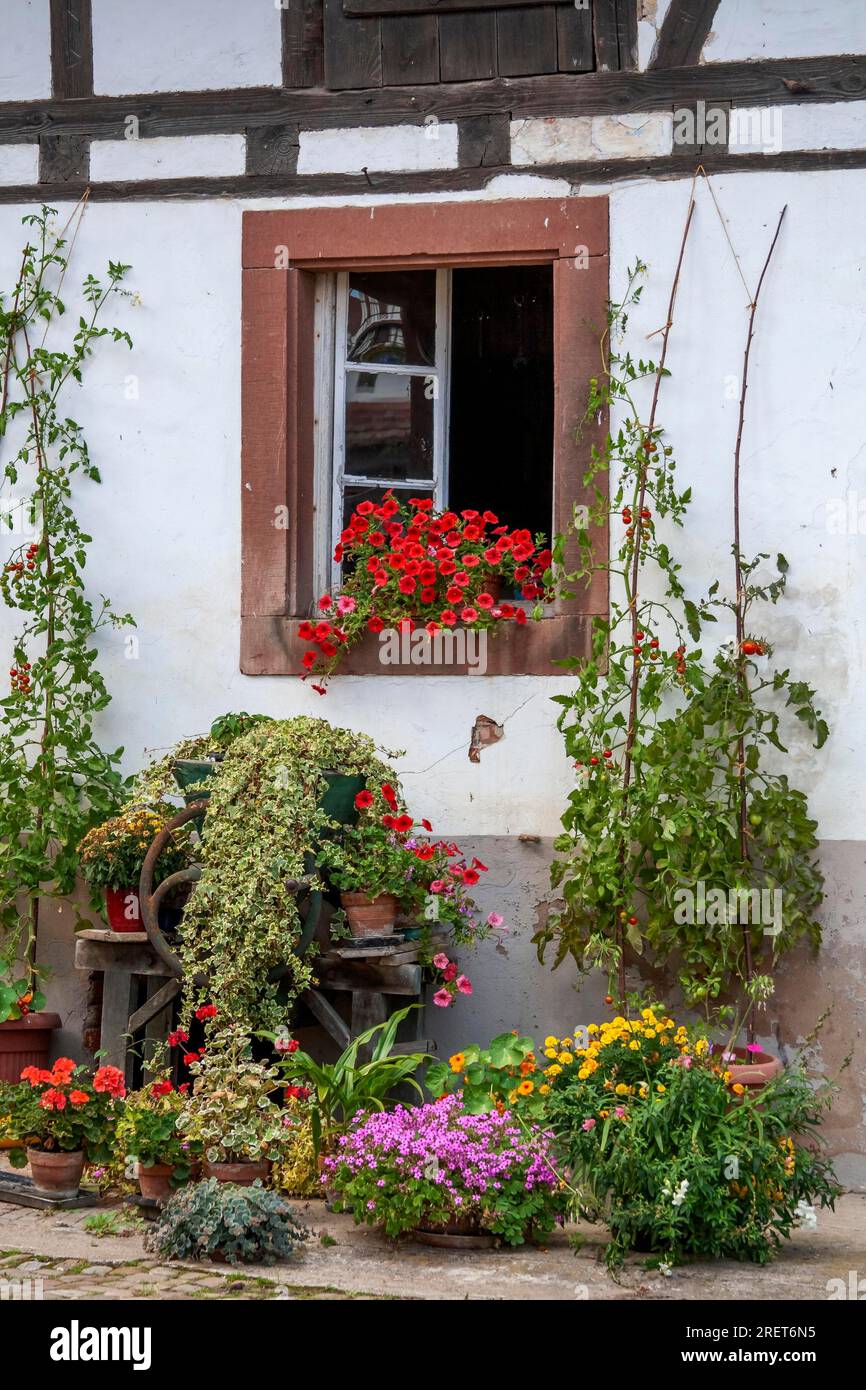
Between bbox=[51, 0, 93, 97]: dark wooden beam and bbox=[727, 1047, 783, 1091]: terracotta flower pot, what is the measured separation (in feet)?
13.7

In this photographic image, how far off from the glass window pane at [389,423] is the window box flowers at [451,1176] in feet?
8.74

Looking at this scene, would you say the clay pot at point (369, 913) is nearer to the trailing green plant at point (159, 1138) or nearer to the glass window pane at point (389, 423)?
the trailing green plant at point (159, 1138)

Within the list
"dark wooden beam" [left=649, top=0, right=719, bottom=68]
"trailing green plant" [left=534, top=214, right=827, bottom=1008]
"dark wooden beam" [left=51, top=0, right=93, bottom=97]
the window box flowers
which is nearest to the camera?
the window box flowers

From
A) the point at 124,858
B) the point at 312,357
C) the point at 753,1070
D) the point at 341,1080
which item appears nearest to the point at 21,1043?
the point at 124,858

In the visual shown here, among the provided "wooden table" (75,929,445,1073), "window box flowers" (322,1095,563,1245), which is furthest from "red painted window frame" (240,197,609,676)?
"window box flowers" (322,1095,563,1245)

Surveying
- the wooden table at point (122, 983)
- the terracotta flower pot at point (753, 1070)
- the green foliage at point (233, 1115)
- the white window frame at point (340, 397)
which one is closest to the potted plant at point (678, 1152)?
the terracotta flower pot at point (753, 1070)

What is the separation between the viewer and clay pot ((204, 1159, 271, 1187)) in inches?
184

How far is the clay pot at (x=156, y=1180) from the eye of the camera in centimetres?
464

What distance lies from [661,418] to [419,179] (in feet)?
4.07

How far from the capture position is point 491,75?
230 inches

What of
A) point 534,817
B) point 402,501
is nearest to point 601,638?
point 534,817

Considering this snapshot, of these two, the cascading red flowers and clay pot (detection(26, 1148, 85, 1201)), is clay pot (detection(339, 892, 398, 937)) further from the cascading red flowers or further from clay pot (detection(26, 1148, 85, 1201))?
clay pot (detection(26, 1148, 85, 1201))

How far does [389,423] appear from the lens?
6.18m

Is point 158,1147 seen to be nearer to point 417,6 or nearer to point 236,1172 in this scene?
point 236,1172
